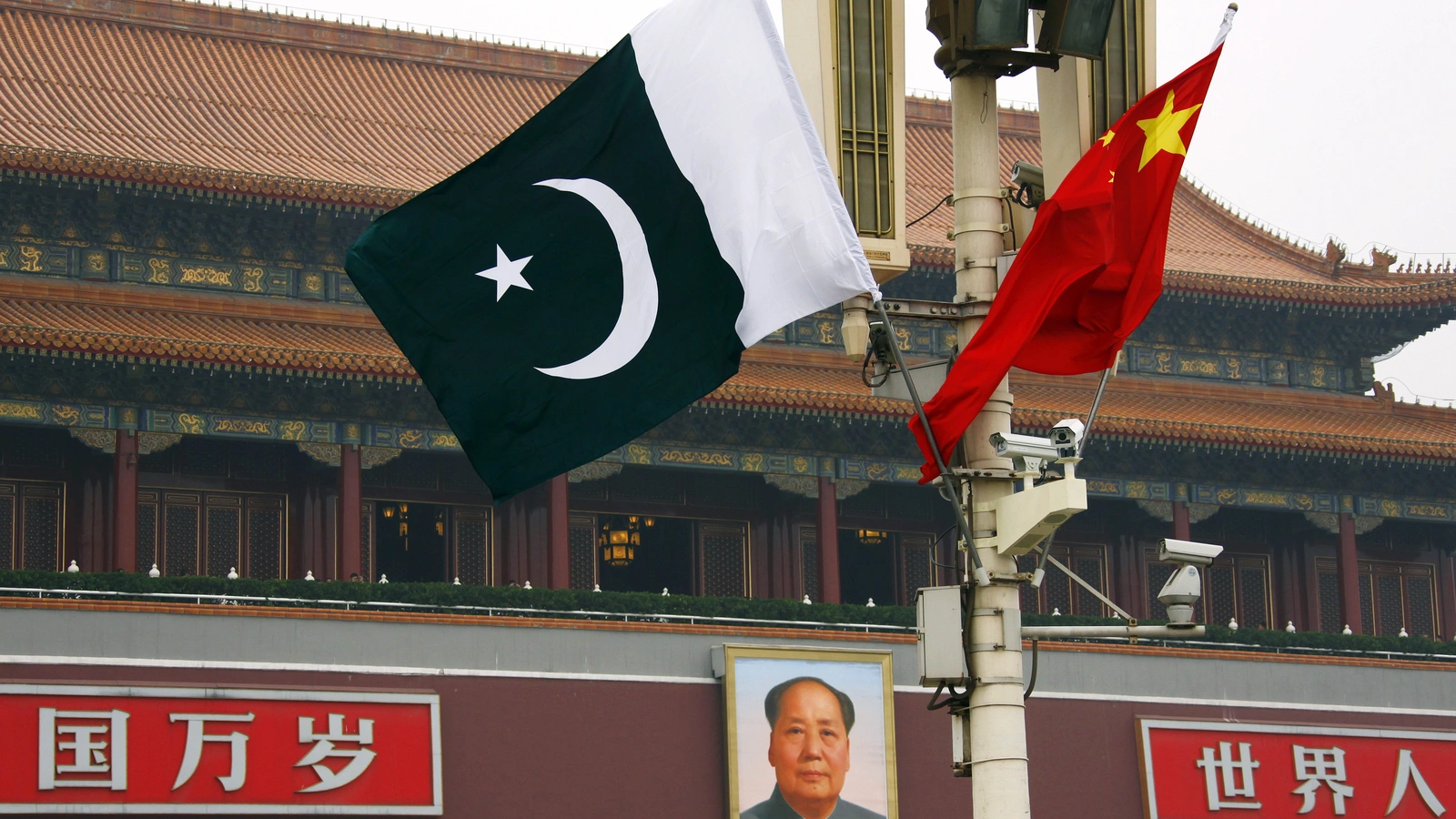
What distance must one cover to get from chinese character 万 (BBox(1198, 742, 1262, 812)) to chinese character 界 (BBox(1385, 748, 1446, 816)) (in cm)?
178

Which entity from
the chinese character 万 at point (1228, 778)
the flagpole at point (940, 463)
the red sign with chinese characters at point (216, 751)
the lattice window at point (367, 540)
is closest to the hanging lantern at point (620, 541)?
the lattice window at point (367, 540)

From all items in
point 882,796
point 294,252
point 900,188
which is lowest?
point 882,796

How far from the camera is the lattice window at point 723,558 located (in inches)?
1051

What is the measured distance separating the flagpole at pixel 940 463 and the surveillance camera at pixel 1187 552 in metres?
0.97

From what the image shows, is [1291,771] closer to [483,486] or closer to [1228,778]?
[1228,778]

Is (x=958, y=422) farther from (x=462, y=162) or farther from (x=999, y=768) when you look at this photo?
(x=462, y=162)

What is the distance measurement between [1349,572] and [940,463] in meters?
19.8

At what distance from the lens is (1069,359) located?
407 inches

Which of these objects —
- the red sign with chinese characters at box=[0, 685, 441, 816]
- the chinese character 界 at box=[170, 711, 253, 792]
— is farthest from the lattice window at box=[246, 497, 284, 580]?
the chinese character 界 at box=[170, 711, 253, 792]

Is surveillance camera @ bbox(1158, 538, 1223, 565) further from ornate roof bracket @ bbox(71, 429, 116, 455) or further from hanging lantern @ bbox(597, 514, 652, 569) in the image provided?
hanging lantern @ bbox(597, 514, 652, 569)

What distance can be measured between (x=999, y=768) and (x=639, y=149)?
3170mm

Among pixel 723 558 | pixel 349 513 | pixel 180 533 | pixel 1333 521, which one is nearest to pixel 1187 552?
pixel 349 513

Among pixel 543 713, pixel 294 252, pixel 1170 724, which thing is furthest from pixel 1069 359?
pixel 294 252

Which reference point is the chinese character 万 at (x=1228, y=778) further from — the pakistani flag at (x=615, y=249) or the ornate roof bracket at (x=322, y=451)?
the pakistani flag at (x=615, y=249)
